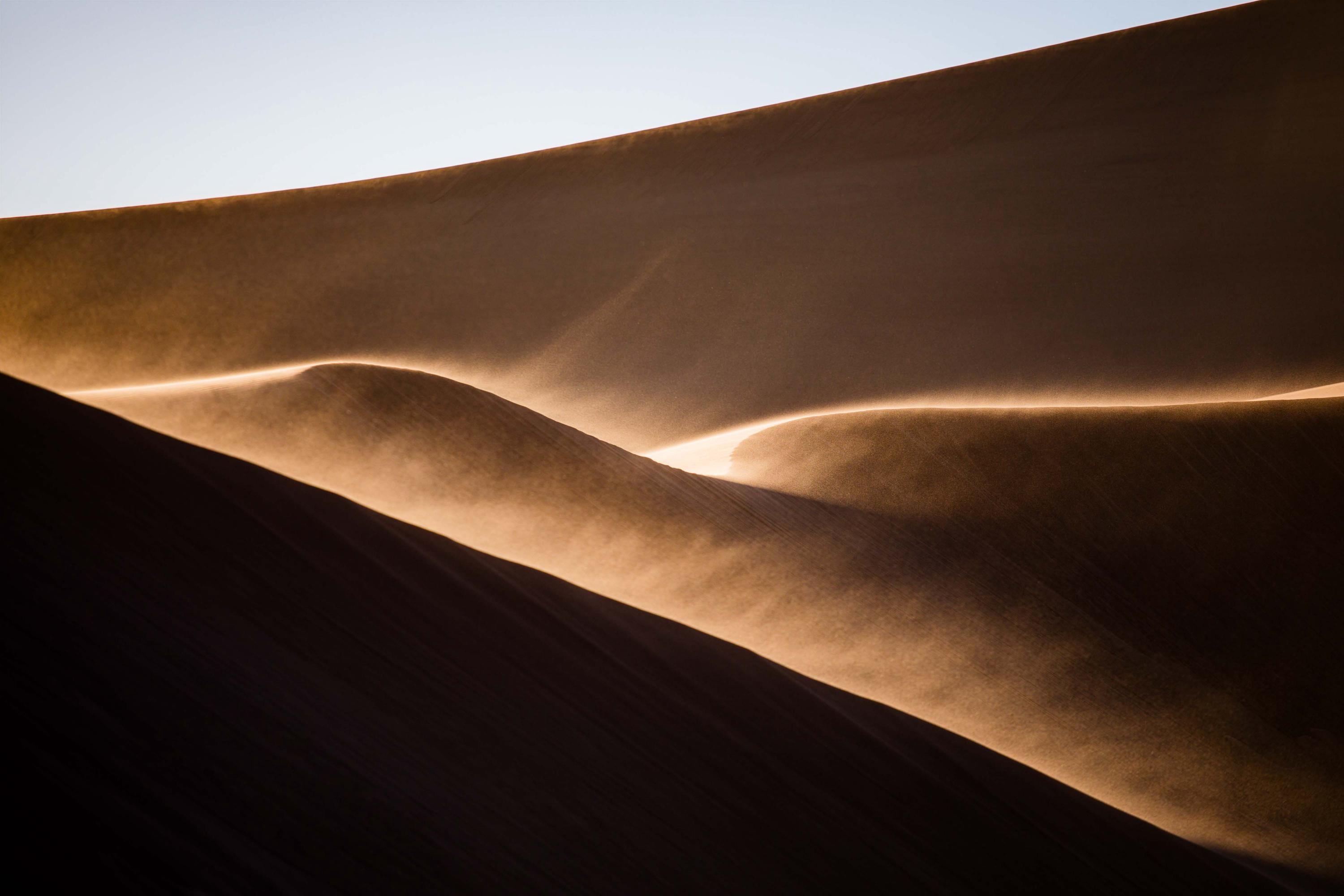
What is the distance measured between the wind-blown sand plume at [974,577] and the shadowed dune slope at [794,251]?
2.89 meters

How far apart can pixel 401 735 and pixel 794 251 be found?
678 centimetres

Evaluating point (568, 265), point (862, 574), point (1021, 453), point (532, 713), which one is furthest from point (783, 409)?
point (532, 713)

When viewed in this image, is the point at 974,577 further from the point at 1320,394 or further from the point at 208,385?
the point at 208,385

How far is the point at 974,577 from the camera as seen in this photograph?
388 cm

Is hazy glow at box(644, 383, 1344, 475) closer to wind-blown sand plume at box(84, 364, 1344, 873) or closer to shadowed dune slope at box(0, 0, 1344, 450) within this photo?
shadowed dune slope at box(0, 0, 1344, 450)

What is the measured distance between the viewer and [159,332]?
25.8ft

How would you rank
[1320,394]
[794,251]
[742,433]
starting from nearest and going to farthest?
1. [1320,394]
2. [742,433]
3. [794,251]

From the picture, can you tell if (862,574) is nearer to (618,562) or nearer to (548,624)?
(618,562)

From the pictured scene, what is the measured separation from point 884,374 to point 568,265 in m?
3.01

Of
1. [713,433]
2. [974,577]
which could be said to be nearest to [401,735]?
[974,577]

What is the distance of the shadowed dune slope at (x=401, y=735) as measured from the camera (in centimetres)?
142

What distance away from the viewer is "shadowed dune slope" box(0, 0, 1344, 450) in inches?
Answer: 283

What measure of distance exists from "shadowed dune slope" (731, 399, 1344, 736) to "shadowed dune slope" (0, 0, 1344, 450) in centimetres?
241

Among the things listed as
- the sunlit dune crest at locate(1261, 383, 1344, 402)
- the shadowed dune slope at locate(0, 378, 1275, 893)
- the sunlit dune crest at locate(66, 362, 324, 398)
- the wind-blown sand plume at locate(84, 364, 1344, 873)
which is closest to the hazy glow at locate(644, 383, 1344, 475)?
the sunlit dune crest at locate(1261, 383, 1344, 402)
